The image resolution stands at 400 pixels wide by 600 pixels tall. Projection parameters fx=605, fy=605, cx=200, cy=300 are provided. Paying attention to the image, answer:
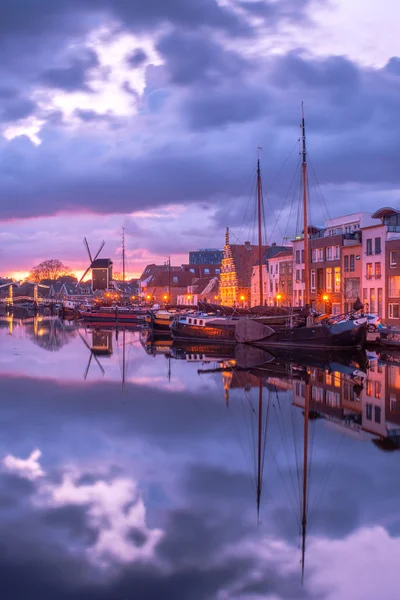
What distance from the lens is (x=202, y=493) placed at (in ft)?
43.7

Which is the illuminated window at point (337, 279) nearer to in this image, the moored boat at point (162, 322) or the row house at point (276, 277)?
the row house at point (276, 277)

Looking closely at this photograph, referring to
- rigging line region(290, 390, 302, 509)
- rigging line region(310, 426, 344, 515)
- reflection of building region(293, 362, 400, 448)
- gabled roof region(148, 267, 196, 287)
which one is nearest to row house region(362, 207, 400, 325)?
reflection of building region(293, 362, 400, 448)

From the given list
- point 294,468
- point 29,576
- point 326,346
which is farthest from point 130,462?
point 326,346

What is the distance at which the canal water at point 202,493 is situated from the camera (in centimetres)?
965

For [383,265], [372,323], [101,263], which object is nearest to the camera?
[372,323]

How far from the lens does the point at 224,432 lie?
19.5m

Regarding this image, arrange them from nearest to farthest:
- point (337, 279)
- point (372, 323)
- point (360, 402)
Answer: point (360, 402)
point (372, 323)
point (337, 279)

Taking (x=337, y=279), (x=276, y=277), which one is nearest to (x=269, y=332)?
(x=337, y=279)

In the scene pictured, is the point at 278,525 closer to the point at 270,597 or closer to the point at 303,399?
the point at 270,597

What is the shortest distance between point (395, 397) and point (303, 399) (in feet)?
12.4

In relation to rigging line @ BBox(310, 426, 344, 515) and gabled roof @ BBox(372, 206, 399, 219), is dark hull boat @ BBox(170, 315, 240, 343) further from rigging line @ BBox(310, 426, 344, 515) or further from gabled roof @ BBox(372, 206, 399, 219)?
rigging line @ BBox(310, 426, 344, 515)

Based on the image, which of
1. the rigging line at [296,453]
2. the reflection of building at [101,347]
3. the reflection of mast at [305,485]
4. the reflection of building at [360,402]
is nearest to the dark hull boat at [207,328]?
the reflection of building at [101,347]

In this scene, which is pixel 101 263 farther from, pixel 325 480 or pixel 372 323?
pixel 325 480

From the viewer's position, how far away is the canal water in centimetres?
965
